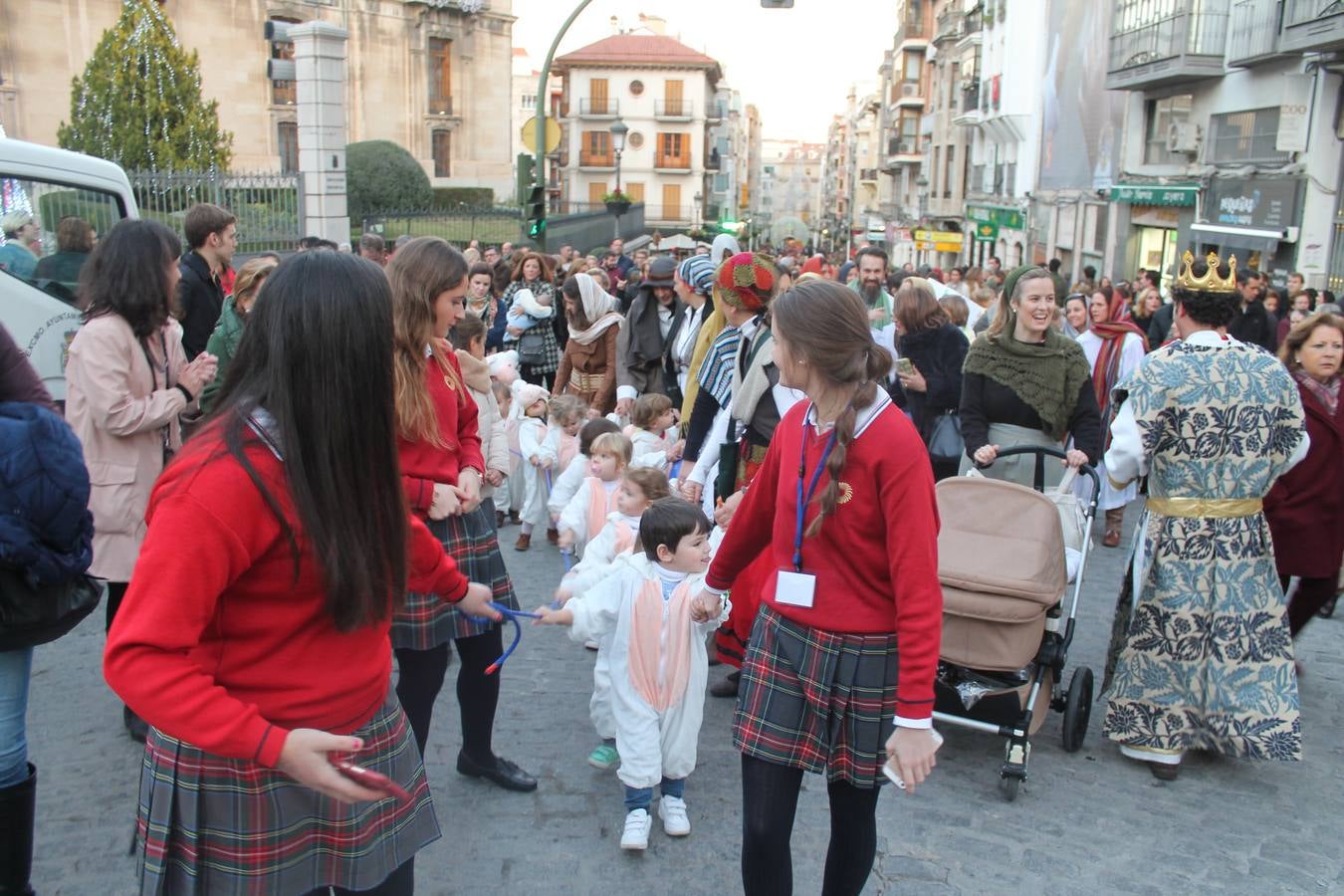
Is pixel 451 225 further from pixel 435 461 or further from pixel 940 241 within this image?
pixel 940 241

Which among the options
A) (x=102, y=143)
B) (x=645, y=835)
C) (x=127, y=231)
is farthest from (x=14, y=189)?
(x=102, y=143)

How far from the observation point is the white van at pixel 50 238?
24.3ft

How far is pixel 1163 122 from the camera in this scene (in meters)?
25.4

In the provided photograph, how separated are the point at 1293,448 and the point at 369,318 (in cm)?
399

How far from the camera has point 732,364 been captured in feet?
16.4

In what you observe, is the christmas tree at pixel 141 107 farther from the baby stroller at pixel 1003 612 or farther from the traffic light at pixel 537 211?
the baby stroller at pixel 1003 612

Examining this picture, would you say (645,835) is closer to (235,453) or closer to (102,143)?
(235,453)

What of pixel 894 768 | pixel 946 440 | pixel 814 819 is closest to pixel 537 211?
pixel 946 440

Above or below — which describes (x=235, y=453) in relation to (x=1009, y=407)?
above

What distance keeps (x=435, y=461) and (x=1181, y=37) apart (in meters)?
23.3

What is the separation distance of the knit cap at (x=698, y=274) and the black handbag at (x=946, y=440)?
6.91 feet

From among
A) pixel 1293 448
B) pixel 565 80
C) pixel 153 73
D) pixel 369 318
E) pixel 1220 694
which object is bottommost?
pixel 1220 694

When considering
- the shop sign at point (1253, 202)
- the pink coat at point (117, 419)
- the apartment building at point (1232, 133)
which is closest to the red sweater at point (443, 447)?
the pink coat at point (117, 419)

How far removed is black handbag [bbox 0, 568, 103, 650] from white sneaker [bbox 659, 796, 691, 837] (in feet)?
6.86
